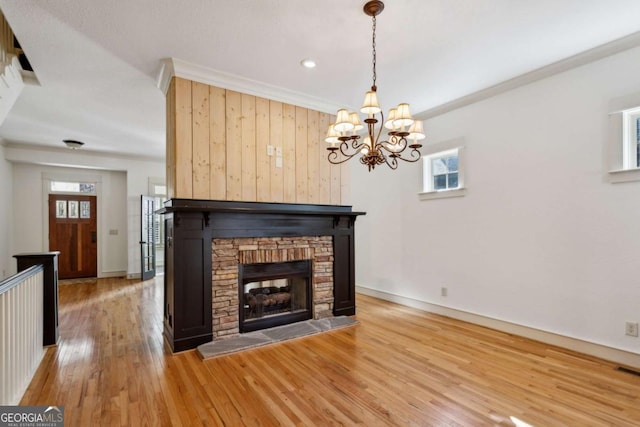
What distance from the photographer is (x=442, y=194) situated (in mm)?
4500

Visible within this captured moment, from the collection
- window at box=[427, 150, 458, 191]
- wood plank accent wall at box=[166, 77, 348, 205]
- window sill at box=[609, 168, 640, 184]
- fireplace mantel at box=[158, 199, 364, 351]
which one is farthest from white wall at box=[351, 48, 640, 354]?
fireplace mantel at box=[158, 199, 364, 351]

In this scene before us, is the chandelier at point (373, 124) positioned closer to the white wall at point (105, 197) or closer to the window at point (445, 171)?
the window at point (445, 171)

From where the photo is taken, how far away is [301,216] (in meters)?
4.04

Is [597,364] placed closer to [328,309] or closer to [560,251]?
[560,251]

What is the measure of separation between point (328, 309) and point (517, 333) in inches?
88.6

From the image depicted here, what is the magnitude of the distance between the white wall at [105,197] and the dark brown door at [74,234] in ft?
0.55

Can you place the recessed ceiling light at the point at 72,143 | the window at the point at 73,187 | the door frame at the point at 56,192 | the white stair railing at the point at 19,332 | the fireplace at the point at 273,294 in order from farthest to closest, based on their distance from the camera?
the window at the point at 73,187, the door frame at the point at 56,192, the recessed ceiling light at the point at 72,143, the fireplace at the point at 273,294, the white stair railing at the point at 19,332

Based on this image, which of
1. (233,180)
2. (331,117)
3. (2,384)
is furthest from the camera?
(331,117)

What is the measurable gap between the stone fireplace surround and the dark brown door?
592 centimetres

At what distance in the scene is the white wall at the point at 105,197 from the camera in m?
6.85

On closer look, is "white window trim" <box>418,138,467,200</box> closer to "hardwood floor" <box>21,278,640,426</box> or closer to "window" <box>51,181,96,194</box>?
"hardwood floor" <box>21,278,640,426</box>

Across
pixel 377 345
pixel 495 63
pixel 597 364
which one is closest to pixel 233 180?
pixel 377 345

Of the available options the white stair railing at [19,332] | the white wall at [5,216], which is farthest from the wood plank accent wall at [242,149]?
the white wall at [5,216]

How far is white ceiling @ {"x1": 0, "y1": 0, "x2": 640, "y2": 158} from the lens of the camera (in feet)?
8.02
